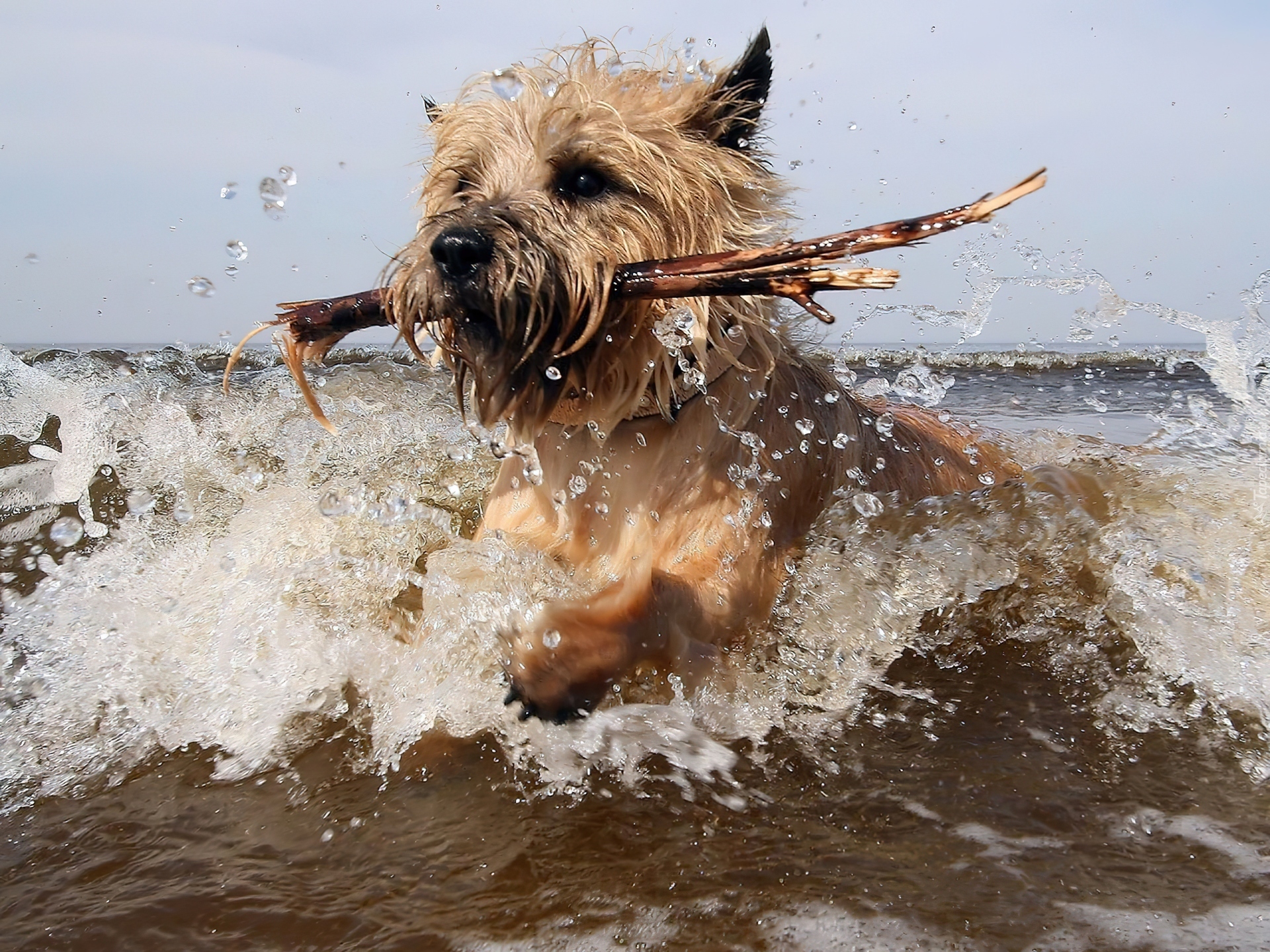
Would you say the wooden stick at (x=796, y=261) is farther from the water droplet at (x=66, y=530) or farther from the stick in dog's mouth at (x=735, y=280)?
the water droplet at (x=66, y=530)

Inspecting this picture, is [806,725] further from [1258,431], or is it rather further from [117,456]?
[117,456]

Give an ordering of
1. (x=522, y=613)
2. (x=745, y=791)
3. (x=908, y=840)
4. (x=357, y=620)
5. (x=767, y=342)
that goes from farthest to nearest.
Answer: (x=767, y=342), (x=357, y=620), (x=522, y=613), (x=745, y=791), (x=908, y=840)

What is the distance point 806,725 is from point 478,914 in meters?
1.26

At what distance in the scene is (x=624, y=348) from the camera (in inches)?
117

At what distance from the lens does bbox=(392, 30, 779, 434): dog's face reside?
273 cm

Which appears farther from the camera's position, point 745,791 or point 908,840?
point 745,791

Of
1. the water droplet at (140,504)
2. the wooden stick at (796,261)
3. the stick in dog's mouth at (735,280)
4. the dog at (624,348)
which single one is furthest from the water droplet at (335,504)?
the wooden stick at (796,261)

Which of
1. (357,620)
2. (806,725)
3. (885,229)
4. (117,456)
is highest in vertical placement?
(885,229)

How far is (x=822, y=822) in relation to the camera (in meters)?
2.19

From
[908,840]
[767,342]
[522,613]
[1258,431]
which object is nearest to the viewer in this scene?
[908,840]

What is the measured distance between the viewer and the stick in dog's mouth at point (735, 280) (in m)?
2.06

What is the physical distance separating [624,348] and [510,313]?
0.44 metres

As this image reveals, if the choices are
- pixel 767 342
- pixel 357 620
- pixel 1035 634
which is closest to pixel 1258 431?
pixel 1035 634

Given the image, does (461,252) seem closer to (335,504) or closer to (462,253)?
(462,253)
